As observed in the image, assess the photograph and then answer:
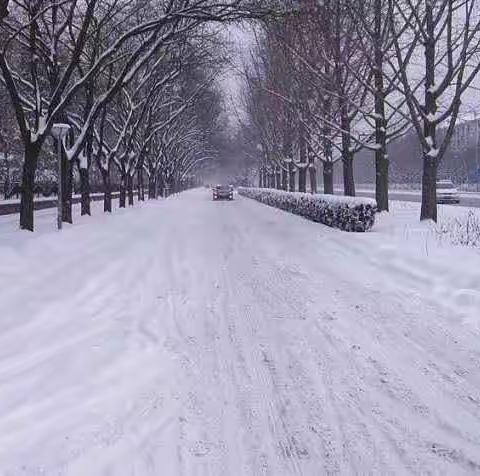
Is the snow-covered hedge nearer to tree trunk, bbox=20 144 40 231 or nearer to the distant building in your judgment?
tree trunk, bbox=20 144 40 231

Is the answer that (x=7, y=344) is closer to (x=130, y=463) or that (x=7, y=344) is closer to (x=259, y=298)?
(x=130, y=463)

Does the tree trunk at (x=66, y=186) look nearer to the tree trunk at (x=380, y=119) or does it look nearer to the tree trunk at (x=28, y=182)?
the tree trunk at (x=28, y=182)

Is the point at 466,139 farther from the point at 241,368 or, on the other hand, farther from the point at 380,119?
the point at 241,368

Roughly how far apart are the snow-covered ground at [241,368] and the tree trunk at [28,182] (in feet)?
17.9

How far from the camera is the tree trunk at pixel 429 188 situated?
54.7ft

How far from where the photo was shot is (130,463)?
3275 millimetres

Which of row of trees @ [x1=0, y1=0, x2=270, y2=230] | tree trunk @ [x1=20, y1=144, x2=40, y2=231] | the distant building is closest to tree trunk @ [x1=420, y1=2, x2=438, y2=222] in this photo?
row of trees @ [x1=0, y1=0, x2=270, y2=230]

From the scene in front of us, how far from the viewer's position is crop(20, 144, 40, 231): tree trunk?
14969 mm

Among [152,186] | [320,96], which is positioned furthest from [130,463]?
[152,186]

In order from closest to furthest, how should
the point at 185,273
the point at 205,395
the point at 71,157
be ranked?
the point at 205,395 → the point at 185,273 → the point at 71,157

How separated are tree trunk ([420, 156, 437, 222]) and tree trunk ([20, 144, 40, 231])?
11294mm

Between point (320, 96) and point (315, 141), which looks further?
point (315, 141)

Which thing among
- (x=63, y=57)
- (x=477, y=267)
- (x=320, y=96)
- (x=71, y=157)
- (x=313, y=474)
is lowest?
(x=313, y=474)

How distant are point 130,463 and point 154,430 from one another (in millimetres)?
440
